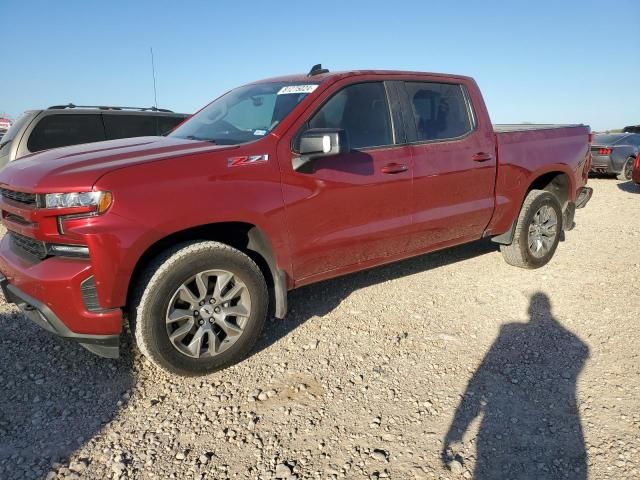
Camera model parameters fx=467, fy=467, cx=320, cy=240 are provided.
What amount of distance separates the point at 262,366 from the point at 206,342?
16.8 inches

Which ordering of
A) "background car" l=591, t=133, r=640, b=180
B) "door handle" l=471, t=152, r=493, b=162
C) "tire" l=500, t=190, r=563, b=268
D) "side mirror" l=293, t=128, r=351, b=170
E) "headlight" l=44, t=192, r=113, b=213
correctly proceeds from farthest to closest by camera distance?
"background car" l=591, t=133, r=640, b=180 → "tire" l=500, t=190, r=563, b=268 → "door handle" l=471, t=152, r=493, b=162 → "side mirror" l=293, t=128, r=351, b=170 → "headlight" l=44, t=192, r=113, b=213

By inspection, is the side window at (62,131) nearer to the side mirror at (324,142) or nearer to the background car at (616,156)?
the side mirror at (324,142)

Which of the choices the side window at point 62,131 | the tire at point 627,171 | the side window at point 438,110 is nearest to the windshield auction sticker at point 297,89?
the side window at point 438,110

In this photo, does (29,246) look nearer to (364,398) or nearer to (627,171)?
(364,398)

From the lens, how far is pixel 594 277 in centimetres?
472

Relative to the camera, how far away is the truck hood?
2476mm

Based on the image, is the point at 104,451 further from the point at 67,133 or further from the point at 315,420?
the point at 67,133

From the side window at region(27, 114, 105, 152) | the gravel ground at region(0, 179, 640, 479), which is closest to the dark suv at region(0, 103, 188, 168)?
the side window at region(27, 114, 105, 152)

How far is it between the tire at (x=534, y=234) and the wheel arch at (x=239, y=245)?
2.76m

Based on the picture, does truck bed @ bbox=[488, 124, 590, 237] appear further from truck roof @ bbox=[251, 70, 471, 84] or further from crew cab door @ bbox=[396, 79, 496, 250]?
truck roof @ bbox=[251, 70, 471, 84]

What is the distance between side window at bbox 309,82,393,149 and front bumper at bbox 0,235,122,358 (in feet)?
5.81

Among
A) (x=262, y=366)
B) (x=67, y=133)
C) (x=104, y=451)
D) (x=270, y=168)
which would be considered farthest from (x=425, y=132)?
(x=67, y=133)

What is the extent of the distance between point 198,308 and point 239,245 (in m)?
0.56

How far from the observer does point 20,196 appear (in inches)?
106
